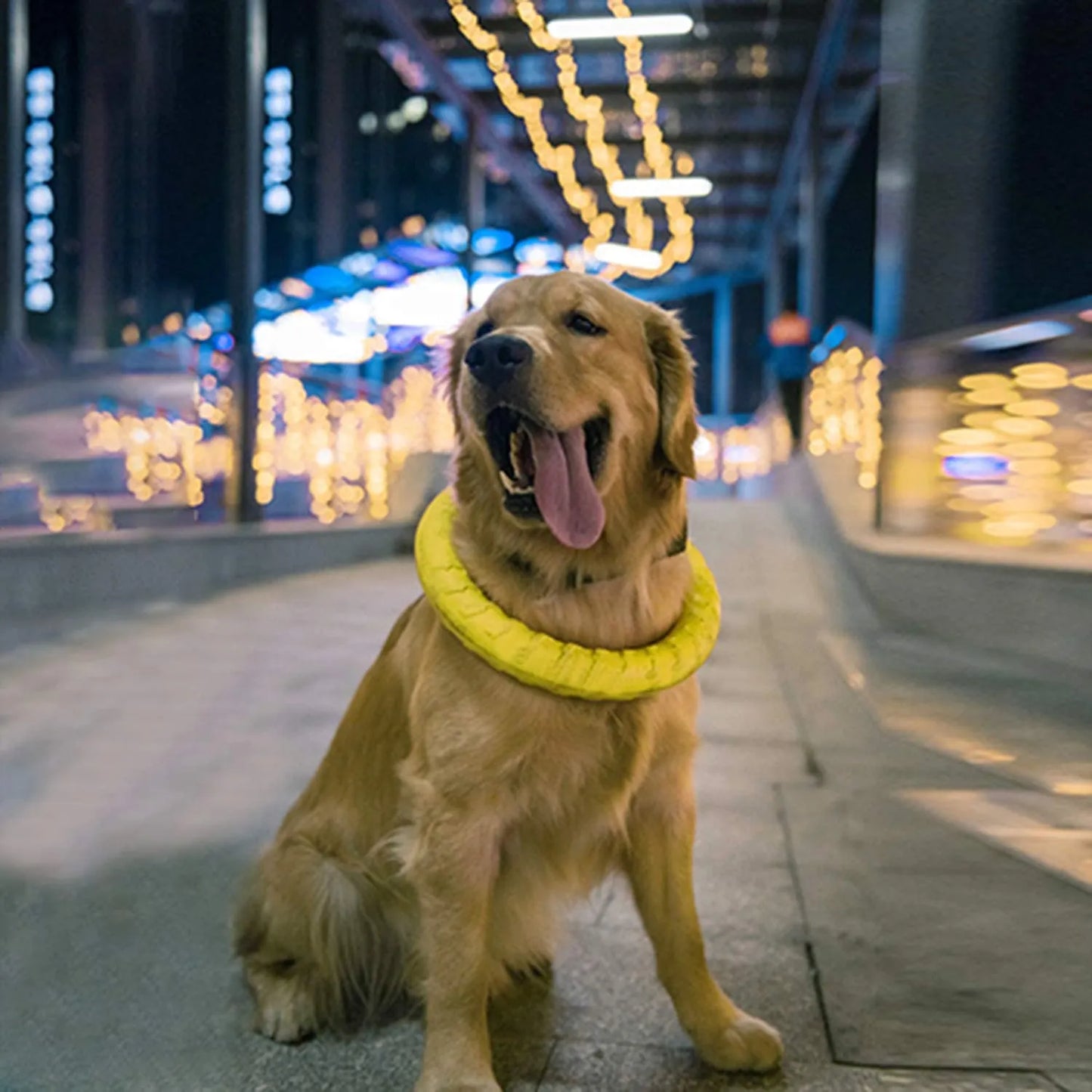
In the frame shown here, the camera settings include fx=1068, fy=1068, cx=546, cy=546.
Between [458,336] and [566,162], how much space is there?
11.1 meters

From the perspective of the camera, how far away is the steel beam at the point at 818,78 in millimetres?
9320

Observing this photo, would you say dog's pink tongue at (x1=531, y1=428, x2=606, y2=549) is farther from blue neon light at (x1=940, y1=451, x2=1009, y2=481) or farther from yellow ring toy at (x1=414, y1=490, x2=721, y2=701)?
blue neon light at (x1=940, y1=451, x2=1009, y2=481)

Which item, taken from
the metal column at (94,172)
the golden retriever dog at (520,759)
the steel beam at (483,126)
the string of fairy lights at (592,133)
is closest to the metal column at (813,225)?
the string of fairy lights at (592,133)

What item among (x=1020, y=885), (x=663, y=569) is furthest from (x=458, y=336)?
(x=1020, y=885)

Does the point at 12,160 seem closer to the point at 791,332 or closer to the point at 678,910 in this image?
the point at 678,910

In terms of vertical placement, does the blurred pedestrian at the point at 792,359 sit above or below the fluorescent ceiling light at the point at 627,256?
below

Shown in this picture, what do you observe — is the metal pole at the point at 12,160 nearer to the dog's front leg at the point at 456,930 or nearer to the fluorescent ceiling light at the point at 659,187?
the dog's front leg at the point at 456,930

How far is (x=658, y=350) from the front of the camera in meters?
1.79

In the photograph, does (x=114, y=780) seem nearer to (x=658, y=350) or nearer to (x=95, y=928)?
(x=95, y=928)

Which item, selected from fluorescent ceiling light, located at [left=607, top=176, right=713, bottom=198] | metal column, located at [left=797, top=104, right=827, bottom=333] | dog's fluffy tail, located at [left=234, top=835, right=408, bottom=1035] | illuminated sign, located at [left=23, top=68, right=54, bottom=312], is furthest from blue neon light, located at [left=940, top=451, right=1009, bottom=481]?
illuminated sign, located at [left=23, top=68, right=54, bottom=312]

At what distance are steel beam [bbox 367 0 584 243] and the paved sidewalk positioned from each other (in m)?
3.53

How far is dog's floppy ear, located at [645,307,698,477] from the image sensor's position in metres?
1.71

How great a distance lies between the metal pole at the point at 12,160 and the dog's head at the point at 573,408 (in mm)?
6047

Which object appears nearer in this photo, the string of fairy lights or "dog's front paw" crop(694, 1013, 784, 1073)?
"dog's front paw" crop(694, 1013, 784, 1073)
